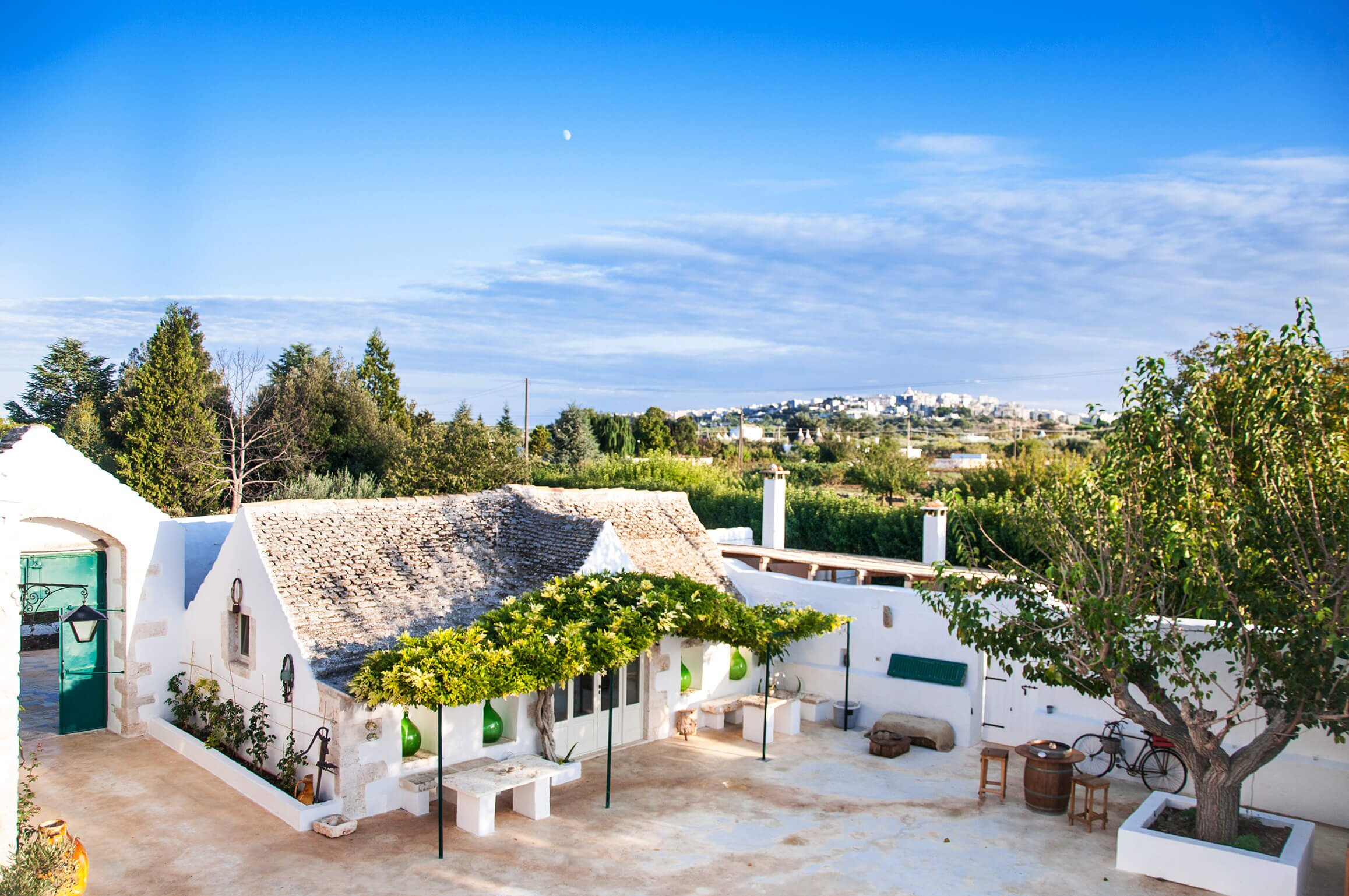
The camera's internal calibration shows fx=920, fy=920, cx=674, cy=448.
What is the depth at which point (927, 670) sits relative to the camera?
16.8 meters

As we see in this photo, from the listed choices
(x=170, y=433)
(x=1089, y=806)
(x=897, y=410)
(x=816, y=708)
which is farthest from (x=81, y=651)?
(x=897, y=410)

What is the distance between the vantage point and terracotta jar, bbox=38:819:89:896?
9274 mm

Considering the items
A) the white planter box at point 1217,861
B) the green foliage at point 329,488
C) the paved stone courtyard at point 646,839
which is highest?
the green foliage at point 329,488

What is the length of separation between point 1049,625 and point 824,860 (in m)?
4.05

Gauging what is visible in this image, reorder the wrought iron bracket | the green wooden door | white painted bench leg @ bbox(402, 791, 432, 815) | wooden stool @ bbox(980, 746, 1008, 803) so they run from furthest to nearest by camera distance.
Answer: the green wooden door, the wrought iron bracket, wooden stool @ bbox(980, 746, 1008, 803), white painted bench leg @ bbox(402, 791, 432, 815)

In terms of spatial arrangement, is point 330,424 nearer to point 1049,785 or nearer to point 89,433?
point 89,433

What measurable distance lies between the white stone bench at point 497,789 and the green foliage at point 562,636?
135 centimetres

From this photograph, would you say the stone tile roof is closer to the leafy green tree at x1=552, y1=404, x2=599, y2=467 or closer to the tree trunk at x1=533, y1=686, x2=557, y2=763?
the tree trunk at x1=533, y1=686, x2=557, y2=763

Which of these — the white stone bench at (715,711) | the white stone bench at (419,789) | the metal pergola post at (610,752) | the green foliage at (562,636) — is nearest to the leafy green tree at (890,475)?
the white stone bench at (715,711)

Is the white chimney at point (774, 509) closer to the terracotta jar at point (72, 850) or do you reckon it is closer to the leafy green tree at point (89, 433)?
the terracotta jar at point (72, 850)

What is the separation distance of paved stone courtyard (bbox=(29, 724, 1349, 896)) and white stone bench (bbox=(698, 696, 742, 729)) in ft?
6.87

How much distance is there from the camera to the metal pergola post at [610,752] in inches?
494

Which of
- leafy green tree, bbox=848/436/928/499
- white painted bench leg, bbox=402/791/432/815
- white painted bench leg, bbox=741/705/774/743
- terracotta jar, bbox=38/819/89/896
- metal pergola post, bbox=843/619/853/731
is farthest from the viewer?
leafy green tree, bbox=848/436/928/499

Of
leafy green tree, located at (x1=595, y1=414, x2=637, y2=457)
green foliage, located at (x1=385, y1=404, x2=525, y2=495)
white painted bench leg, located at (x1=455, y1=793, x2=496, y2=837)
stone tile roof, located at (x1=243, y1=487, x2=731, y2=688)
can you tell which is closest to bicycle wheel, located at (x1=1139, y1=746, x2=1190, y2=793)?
stone tile roof, located at (x1=243, y1=487, x2=731, y2=688)
